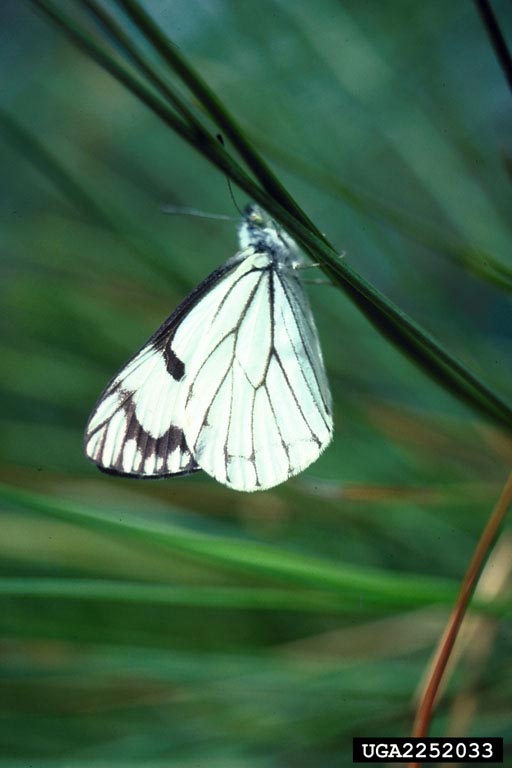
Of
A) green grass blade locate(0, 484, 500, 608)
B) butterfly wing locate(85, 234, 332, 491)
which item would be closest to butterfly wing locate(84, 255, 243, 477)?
butterfly wing locate(85, 234, 332, 491)

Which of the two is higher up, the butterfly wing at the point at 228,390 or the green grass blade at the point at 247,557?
the butterfly wing at the point at 228,390

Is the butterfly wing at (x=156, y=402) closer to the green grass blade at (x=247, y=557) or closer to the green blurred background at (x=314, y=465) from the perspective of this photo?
the green blurred background at (x=314, y=465)

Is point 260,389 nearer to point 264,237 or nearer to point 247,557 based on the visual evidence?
point 264,237

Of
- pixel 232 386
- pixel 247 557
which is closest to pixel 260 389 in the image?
pixel 232 386

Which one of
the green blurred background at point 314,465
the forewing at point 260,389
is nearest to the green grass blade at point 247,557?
the green blurred background at point 314,465

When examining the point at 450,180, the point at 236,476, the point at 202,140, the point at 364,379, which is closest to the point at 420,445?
the point at 364,379

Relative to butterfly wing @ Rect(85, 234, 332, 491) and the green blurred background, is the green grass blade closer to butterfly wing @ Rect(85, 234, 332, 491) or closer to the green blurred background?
the green blurred background

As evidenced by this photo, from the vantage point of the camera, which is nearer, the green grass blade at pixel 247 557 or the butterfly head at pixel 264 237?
the green grass blade at pixel 247 557

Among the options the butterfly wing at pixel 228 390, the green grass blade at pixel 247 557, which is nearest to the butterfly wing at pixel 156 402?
the butterfly wing at pixel 228 390
